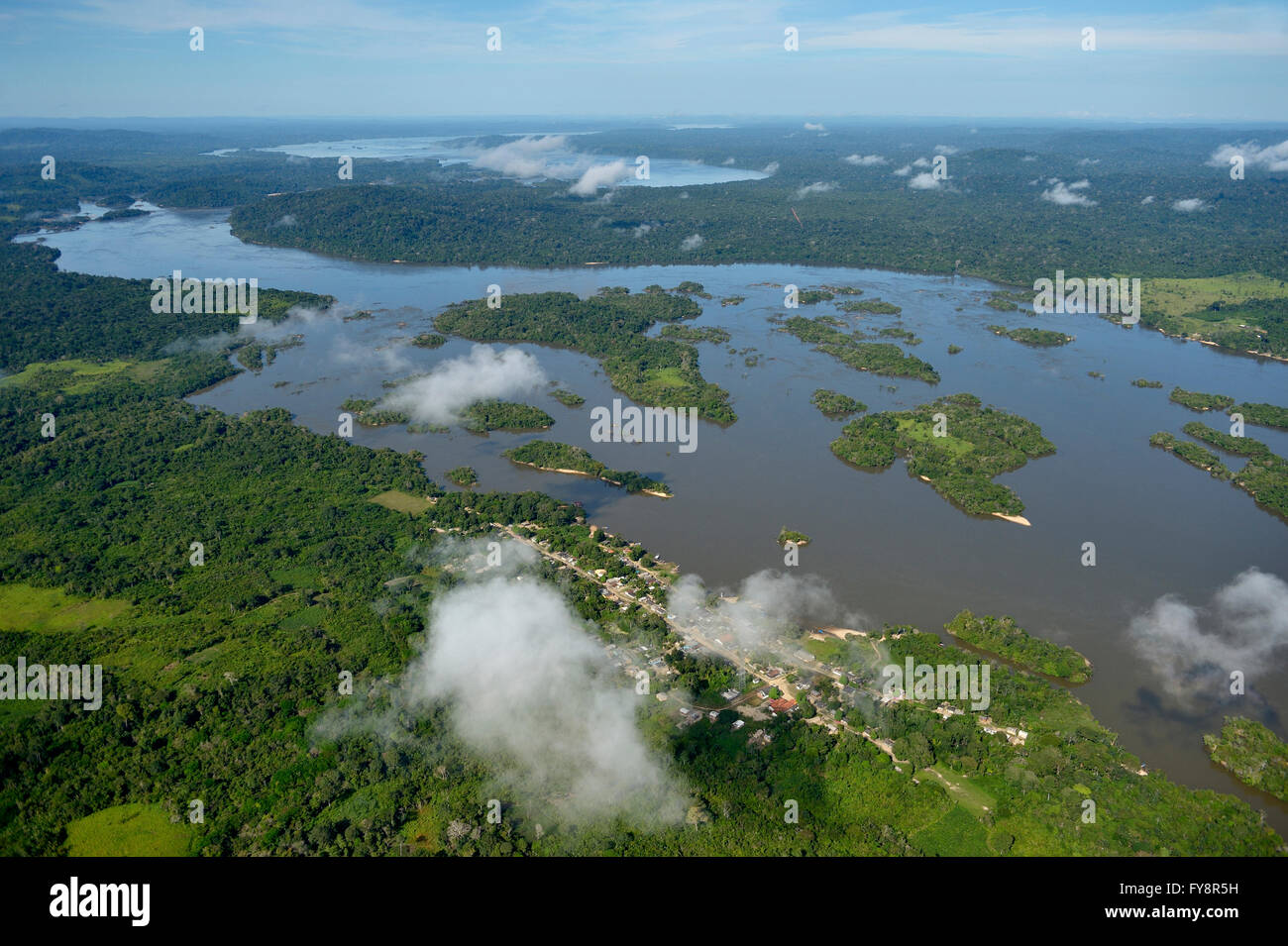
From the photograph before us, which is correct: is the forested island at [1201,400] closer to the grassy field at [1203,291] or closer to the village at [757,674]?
the grassy field at [1203,291]

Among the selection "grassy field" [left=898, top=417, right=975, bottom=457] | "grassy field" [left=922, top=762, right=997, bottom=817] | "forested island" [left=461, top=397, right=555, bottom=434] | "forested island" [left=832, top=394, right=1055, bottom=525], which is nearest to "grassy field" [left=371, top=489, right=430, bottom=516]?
"forested island" [left=461, top=397, right=555, bottom=434]

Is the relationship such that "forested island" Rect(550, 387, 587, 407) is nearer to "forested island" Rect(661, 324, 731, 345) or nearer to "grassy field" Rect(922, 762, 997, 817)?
"forested island" Rect(661, 324, 731, 345)

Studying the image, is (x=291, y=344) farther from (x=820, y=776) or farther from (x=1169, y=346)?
(x=1169, y=346)

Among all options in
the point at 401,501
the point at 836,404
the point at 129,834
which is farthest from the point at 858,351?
the point at 129,834

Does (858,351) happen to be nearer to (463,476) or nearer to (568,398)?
(568,398)

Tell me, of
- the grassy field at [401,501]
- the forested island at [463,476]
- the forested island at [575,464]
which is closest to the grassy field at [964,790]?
the forested island at [575,464]

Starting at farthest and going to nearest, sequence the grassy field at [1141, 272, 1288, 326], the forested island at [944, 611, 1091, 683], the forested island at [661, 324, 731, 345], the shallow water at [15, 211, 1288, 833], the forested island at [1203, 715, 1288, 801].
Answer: the grassy field at [1141, 272, 1288, 326], the forested island at [661, 324, 731, 345], the shallow water at [15, 211, 1288, 833], the forested island at [944, 611, 1091, 683], the forested island at [1203, 715, 1288, 801]

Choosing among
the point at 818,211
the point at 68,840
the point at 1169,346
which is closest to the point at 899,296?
the point at 1169,346
